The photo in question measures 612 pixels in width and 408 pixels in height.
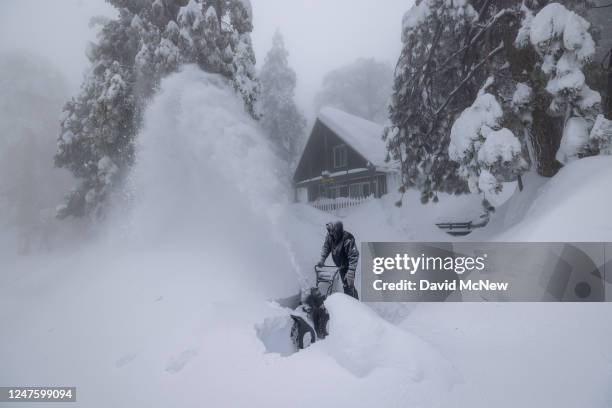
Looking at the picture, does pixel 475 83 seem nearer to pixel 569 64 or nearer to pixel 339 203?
pixel 569 64

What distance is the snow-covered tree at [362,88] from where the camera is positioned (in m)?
33.8

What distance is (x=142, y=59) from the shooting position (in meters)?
9.53

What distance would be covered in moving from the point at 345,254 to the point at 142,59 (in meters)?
9.20

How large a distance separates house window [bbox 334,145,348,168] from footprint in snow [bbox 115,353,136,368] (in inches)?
603

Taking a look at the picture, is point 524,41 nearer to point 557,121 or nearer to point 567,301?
point 557,121

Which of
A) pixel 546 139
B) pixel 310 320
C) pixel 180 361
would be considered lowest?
pixel 180 361

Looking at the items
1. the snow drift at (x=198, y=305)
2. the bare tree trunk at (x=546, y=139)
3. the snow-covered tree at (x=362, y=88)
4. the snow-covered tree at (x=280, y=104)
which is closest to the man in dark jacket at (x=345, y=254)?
the snow drift at (x=198, y=305)

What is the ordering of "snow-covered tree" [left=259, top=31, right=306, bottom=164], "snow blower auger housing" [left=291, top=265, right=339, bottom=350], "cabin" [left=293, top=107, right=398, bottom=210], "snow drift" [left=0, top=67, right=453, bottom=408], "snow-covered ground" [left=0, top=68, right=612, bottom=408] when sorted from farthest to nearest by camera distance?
1. "snow-covered tree" [left=259, top=31, right=306, bottom=164]
2. "cabin" [left=293, top=107, right=398, bottom=210]
3. "snow blower auger housing" [left=291, top=265, right=339, bottom=350]
4. "snow drift" [left=0, top=67, right=453, bottom=408]
5. "snow-covered ground" [left=0, top=68, right=612, bottom=408]

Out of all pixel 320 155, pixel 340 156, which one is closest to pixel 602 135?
pixel 340 156

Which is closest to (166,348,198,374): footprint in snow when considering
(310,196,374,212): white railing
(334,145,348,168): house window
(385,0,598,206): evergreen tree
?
(385,0,598,206): evergreen tree

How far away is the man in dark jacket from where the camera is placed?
486cm

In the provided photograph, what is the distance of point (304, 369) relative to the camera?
122 inches

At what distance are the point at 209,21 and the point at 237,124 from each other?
3.91 metres

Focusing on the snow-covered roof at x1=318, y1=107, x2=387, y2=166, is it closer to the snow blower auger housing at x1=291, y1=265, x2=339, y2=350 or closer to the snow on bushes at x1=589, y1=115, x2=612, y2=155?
the snow on bushes at x1=589, y1=115, x2=612, y2=155
